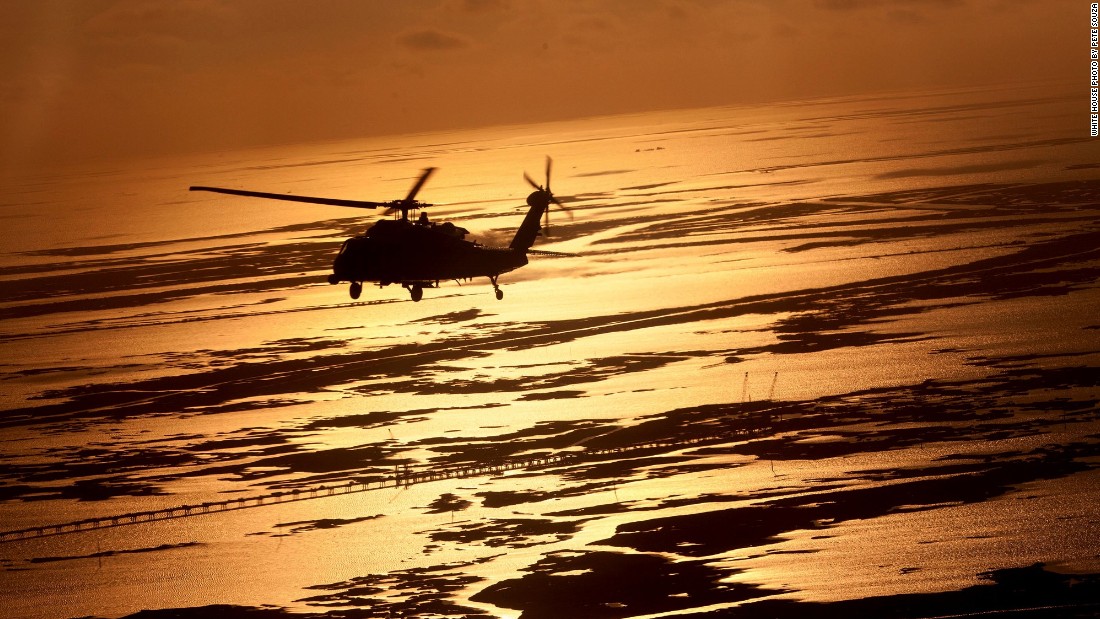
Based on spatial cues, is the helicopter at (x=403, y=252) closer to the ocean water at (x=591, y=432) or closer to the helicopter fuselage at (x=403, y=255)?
the helicopter fuselage at (x=403, y=255)

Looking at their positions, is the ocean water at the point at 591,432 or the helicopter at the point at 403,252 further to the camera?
the helicopter at the point at 403,252

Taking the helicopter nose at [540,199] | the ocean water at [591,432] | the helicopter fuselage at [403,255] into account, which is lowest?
the ocean water at [591,432]

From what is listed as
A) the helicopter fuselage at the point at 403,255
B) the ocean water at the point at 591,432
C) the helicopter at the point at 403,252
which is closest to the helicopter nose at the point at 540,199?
the helicopter at the point at 403,252

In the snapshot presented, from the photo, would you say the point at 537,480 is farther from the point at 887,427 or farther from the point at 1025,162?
the point at 1025,162

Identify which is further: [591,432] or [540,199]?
[540,199]

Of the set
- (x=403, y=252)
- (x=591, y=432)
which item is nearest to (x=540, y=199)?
(x=403, y=252)

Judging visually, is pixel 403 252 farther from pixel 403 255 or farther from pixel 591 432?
pixel 591 432

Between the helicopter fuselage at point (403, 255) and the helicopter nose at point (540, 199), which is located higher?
the helicopter nose at point (540, 199)

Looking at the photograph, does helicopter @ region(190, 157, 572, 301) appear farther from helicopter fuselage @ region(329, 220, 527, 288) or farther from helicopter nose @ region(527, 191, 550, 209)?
helicopter nose @ region(527, 191, 550, 209)

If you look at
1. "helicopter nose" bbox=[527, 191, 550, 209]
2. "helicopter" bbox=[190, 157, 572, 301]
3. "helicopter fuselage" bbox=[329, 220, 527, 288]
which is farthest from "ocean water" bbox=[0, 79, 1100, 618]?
"helicopter nose" bbox=[527, 191, 550, 209]
